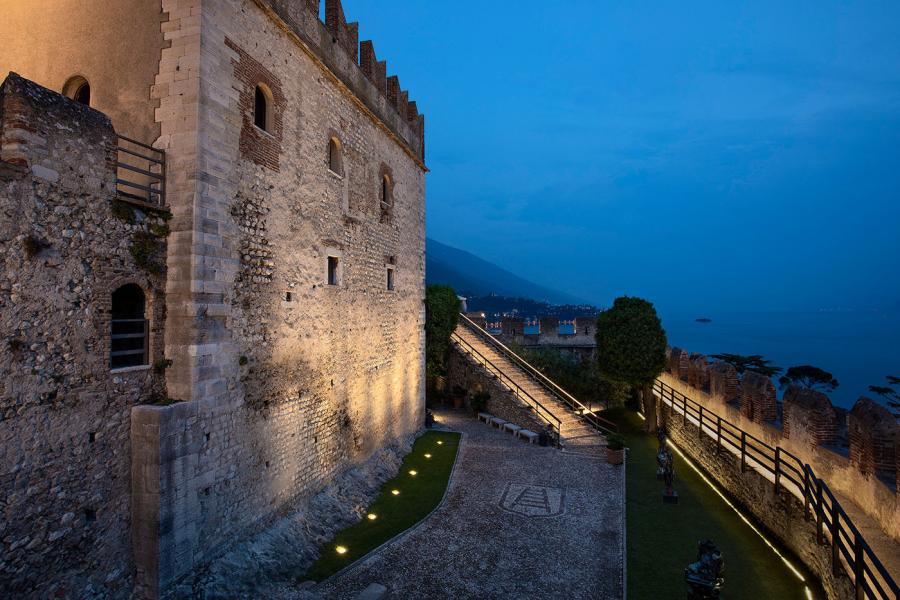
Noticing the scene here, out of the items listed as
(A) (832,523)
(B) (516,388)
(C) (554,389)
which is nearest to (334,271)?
(A) (832,523)

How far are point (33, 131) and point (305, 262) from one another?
5.10m

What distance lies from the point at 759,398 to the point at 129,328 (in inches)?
544

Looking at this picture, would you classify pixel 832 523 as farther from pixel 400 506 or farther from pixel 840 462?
pixel 400 506

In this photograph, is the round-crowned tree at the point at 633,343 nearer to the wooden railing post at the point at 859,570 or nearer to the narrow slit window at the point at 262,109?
the wooden railing post at the point at 859,570

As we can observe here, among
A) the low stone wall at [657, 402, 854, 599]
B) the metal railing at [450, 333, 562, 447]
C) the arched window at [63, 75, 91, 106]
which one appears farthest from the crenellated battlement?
the low stone wall at [657, 402, 854, 599]

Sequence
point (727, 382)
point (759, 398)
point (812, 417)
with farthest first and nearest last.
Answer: point (727, 382) < point (759, 398) < point (812, 417)

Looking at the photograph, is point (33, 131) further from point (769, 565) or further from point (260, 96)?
point (769, 565)

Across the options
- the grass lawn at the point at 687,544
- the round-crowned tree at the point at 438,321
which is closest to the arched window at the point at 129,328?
the grass lawn at the point at 687,544

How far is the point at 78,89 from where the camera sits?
29.0 ft

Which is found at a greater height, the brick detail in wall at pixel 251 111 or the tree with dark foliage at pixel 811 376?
the brick detail in wall at pixel 251 111

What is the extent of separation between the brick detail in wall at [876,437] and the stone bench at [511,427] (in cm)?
1077

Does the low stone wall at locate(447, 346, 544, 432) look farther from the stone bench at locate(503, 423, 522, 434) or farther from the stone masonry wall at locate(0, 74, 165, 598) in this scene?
the stone masonry wall at locate(0, 74, 165, 598)

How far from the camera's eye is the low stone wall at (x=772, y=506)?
7.80 m

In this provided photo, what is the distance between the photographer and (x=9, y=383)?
18.4 ft
